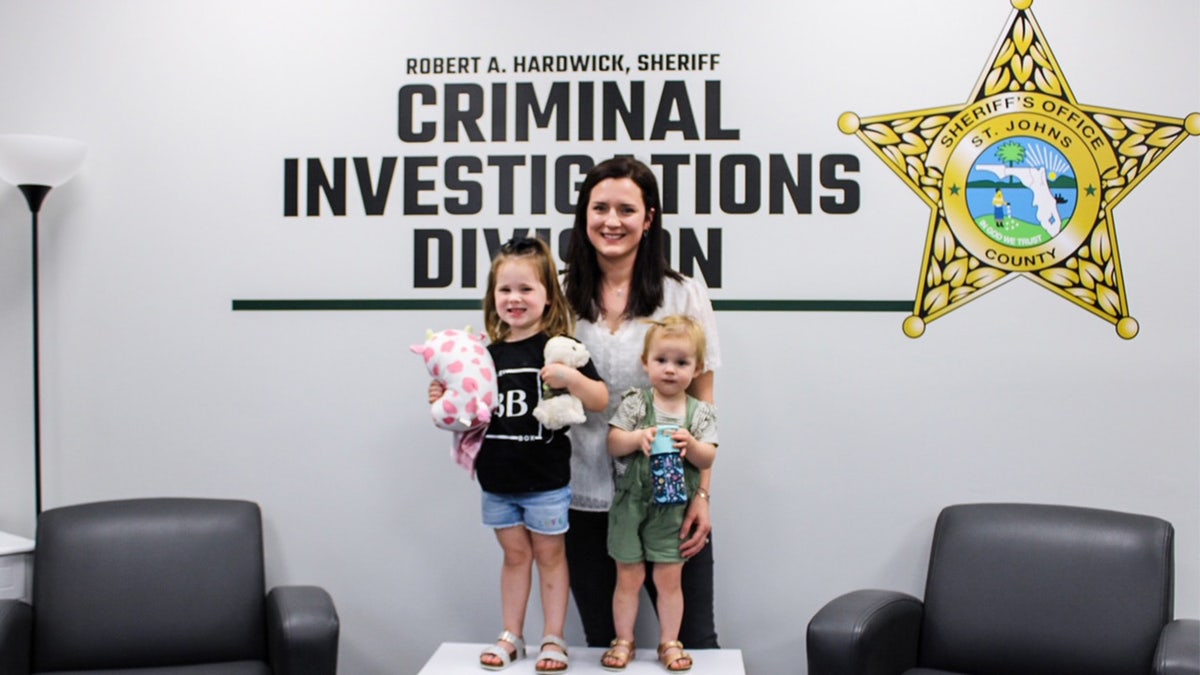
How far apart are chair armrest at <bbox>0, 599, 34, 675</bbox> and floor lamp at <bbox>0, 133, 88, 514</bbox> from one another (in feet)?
1.86

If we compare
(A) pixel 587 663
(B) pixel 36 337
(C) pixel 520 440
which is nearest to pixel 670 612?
(A) pixel 587 663

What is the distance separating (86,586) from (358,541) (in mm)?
816

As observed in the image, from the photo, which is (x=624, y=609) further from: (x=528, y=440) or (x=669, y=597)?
(x=528, y=440)

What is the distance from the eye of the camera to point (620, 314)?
8.62 ft

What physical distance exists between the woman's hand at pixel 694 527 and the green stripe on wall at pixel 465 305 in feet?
2.60

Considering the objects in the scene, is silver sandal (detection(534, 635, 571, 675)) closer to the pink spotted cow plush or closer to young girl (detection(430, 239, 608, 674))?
young girl (detection(430, 239, 608, 674))

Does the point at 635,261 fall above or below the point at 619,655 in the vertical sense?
above

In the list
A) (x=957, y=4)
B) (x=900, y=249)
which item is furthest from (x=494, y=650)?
(x=957, y=4)

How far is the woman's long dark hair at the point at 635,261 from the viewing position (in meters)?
2.59

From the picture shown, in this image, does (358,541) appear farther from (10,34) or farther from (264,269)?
(10,34)

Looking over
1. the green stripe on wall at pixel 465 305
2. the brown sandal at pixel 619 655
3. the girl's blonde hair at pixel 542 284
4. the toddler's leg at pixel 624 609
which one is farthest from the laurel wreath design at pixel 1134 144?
the brown sandal at pixel 619 655

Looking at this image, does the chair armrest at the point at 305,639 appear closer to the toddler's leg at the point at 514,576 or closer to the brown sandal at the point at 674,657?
the toddler's leg at the point at 514,576

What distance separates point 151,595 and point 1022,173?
3.03 metres

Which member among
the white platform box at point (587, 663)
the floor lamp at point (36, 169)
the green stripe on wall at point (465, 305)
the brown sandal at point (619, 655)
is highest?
the floor lamp at point (36, 169)
